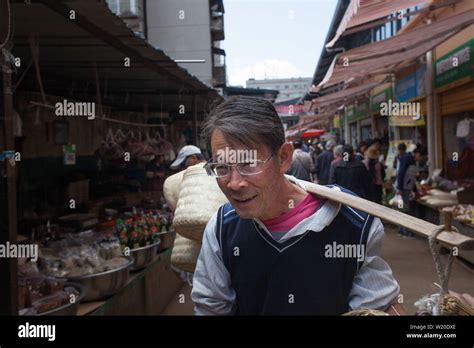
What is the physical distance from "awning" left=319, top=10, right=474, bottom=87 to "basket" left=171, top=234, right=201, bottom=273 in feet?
12.4

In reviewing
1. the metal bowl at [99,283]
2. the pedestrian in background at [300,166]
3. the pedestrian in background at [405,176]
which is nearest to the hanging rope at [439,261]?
the metal bowl at [99,283]

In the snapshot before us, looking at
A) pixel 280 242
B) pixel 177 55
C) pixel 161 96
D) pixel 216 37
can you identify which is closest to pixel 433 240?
pixel 280 242

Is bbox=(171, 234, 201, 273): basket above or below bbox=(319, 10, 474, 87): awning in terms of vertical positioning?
below

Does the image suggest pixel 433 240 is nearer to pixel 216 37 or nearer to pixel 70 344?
pixel 70 344

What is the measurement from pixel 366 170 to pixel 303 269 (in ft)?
18.6

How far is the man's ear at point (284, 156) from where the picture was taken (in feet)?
4.92

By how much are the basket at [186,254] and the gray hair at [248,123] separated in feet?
6.06

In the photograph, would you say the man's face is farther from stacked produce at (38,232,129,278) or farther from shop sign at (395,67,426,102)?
shop sign at (395,67,426,102)

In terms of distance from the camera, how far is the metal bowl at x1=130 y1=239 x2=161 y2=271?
4.62 meters

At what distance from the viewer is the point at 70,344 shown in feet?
4.79

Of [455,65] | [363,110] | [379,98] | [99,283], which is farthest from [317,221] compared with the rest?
[363,110]

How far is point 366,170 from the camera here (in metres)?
6.85

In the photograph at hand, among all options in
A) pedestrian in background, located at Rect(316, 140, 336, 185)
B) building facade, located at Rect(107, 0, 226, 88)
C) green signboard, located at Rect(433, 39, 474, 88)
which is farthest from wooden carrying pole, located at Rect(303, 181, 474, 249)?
building facade, located at Rect(107, 0, 226, 88)

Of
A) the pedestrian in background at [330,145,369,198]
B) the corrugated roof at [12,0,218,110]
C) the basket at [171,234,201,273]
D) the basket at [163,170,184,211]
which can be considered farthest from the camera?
the pedestrian in background at [330,145,369,198]
